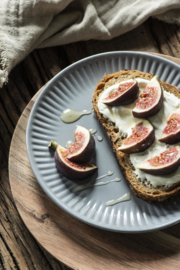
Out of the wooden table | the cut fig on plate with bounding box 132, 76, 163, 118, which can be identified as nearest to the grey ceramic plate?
the wooden table

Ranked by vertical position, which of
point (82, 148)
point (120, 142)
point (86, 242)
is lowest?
point (86, 242)

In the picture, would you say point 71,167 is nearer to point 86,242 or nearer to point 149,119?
point 86,242

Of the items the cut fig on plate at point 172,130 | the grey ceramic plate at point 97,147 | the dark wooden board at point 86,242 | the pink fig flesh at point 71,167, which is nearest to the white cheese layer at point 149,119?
the cut fig on plate at point 172,130

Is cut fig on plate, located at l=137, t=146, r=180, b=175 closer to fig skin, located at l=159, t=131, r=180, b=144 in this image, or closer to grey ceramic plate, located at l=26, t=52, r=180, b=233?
fig skin, located at l=159, t=131, r=180, b=144

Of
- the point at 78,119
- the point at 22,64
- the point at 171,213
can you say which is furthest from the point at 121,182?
the point at 22,64

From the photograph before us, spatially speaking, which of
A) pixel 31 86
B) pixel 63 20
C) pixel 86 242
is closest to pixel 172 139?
pixel 86 242

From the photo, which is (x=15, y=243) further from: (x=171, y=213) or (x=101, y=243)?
(x=171, y=213)
